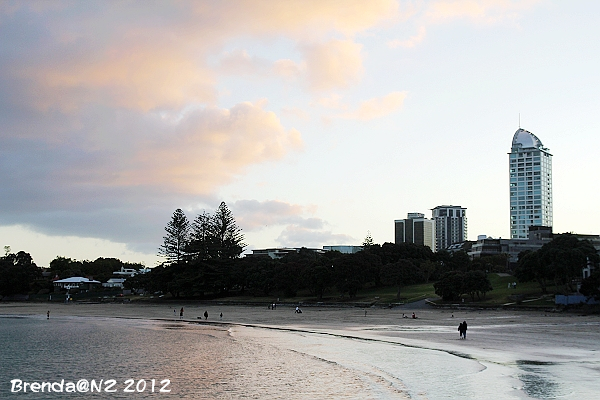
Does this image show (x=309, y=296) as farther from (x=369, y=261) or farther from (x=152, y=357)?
(x=152, y=357)

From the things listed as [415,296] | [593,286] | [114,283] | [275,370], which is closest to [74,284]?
[114,283]

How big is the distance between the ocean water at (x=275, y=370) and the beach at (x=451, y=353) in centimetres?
7

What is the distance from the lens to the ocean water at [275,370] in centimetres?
2327

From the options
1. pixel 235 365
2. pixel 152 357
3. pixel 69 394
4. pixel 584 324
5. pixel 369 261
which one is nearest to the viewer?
pixel 69 394

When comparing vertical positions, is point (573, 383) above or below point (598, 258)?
below

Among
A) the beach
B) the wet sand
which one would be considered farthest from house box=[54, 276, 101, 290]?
the wet sand

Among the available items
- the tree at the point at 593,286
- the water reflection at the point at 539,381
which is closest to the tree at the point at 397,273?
the tree at the point at 593,286

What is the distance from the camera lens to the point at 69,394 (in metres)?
23.5

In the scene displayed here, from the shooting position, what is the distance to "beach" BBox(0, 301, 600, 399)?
23.8 metres

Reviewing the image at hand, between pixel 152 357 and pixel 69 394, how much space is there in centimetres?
1189

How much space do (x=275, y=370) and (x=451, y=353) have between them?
11673 mm

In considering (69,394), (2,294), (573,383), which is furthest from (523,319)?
(2,294)

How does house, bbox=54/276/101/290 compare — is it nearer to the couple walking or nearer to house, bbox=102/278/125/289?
house, bbox=102/278/125/289

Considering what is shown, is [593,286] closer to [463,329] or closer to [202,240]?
[463,329]
